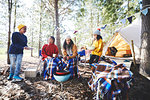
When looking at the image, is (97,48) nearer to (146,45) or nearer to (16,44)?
(146,45)

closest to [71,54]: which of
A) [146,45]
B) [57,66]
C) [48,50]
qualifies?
[57,66]

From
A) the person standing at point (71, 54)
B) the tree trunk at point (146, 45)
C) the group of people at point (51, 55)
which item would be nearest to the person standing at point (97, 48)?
the group of people at point (51, 55)

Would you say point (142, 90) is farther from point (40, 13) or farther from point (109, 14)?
point (40, 13)

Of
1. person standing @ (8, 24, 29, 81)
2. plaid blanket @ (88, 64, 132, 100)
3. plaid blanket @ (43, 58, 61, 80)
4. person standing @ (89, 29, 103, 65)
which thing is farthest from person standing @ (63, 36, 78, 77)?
plaid blanket @ (88, 64, 132, 100)

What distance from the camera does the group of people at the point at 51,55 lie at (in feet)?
8.00

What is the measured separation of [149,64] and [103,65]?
7.59 feet

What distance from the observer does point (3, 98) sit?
1.70 meters

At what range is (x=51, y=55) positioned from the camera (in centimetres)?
304

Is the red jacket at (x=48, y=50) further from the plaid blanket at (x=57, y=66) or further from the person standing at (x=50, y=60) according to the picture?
the plaid blanket at (x=57, y=66)

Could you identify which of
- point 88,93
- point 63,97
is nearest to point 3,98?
point 63,97

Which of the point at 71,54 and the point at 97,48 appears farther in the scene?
the point at 71,54

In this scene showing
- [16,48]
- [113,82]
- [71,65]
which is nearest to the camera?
[113,82]

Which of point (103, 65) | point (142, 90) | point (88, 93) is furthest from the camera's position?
point (142, 90)

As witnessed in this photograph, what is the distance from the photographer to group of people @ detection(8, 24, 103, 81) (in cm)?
244
